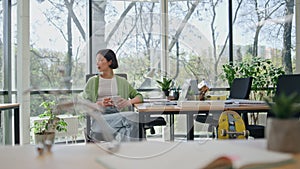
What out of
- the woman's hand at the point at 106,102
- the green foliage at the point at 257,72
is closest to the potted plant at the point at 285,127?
the woman's hand at the point at 106,102

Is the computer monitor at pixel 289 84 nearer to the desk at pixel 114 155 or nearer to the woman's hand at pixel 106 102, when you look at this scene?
the woman's hand at pixel 106 102

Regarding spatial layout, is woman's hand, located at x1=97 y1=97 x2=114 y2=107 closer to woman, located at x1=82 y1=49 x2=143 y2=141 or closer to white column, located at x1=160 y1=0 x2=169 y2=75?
woman, located at x1=82 y1=49 x2=143 y2=141

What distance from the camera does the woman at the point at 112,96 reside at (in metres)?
3.02

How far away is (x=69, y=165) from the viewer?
0.86m

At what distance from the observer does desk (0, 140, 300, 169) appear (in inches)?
33.7

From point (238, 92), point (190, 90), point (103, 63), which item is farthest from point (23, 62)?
point (238, 92)

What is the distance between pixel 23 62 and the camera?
4391 mm

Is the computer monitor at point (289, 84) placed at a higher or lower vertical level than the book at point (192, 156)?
higher

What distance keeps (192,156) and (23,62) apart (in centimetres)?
388

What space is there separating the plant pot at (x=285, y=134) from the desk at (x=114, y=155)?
28 millimetres

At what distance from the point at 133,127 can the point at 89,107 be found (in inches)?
78.4

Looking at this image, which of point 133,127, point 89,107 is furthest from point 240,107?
point 89,107

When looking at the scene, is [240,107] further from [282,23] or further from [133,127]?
[282,23]

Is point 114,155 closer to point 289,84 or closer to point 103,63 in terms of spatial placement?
point 103,63
